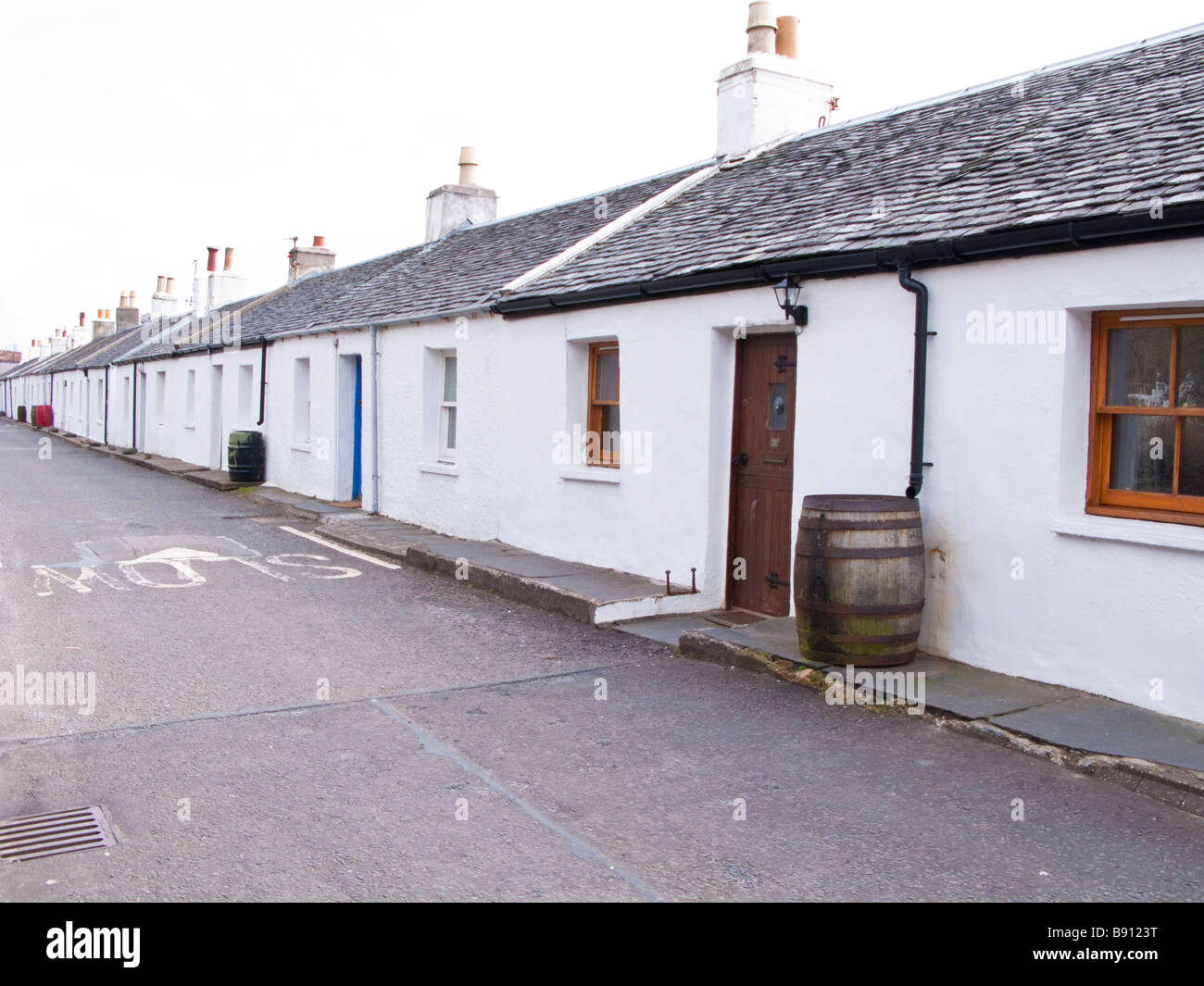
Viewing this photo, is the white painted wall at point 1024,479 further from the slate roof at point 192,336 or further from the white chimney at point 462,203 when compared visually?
the slate roof at point 192,336

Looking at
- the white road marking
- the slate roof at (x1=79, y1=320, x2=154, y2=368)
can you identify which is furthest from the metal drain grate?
the slate roof at (x1=79, y1=320, x2=154, y2=368)

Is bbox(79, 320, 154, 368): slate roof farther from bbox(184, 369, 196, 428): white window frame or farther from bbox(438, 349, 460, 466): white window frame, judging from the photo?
bbox(438, 349, 460, 466): white window frame

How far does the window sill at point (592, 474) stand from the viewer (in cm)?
1022

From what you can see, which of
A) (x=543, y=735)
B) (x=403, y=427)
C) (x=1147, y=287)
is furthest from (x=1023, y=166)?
(x=403, y=427)

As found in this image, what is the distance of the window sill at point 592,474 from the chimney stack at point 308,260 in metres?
18.6

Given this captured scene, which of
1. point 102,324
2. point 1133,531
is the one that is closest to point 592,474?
point 1133,531

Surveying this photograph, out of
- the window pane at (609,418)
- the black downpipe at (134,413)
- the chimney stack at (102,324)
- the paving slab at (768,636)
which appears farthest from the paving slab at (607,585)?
the chimney stack at (102,324)

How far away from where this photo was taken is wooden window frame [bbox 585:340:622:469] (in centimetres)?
1066

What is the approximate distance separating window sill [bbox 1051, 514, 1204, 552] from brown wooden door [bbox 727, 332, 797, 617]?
102 inches

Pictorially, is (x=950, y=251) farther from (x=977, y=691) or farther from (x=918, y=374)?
(x=977, y=691)

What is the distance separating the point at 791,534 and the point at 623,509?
2201 mm

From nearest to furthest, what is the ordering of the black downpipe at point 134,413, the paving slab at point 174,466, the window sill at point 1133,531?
1. the window sill at point 1133,531
2. the paving slab at point 174,466
3. the black downpipe at point 134,413

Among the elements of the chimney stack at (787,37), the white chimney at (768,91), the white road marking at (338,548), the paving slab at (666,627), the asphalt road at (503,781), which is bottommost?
the asphalt road at (503,781)
